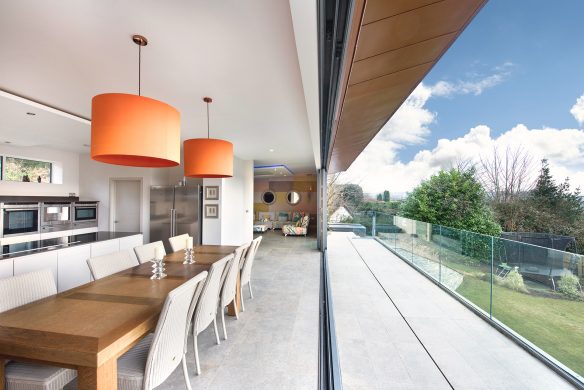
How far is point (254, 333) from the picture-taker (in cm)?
256

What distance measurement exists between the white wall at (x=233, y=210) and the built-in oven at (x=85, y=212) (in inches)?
100

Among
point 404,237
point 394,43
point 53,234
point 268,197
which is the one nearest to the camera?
point 394,43

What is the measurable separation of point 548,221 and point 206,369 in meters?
4.61

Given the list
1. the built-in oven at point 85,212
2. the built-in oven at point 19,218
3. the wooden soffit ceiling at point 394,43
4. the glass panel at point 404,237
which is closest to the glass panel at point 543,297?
the wooden soffit ceiling at point 394,43

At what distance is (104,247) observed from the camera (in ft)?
11.3

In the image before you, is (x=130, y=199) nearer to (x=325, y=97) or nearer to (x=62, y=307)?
(x=62, y=307)

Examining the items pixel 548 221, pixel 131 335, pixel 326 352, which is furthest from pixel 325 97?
pixel 548 221

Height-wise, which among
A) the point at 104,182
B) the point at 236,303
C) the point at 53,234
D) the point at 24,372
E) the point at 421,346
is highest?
the point at 104,182

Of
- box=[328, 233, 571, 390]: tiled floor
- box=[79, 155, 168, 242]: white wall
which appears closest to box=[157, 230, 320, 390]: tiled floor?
box=[328, 233, 571, 390]: tiled floor

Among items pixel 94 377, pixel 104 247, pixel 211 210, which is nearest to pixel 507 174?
pixel 211 210

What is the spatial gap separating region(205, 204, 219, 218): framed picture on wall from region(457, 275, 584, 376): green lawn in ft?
17.0

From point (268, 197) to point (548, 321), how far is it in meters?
9.95

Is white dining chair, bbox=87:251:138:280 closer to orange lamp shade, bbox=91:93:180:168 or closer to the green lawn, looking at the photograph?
orange lamp shade, bbox=91:93:180:168

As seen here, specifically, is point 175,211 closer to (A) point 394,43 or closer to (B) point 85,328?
(B) point 85,328
